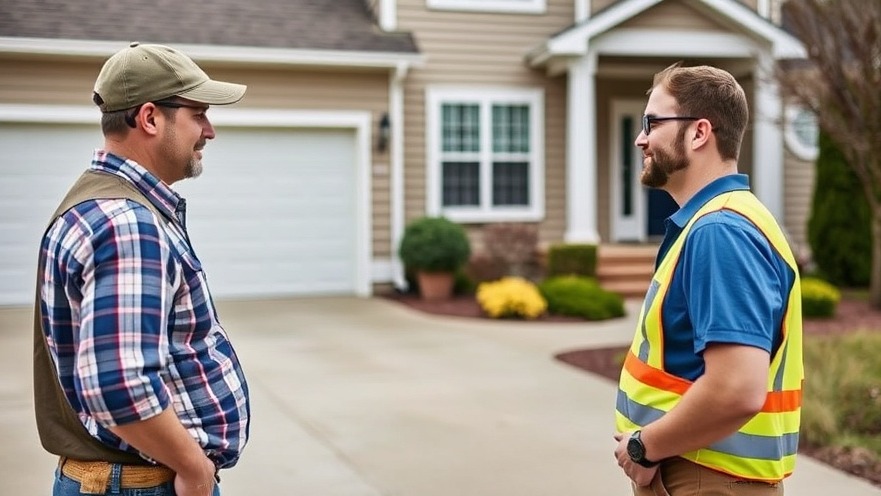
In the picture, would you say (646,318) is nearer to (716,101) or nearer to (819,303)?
(716,101)

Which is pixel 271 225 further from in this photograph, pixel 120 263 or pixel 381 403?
pixel 120 263

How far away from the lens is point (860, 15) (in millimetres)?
9914

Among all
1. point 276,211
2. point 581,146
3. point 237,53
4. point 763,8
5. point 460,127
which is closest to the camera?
point 237,53

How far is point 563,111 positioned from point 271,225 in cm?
455

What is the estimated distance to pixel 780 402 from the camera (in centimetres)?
209

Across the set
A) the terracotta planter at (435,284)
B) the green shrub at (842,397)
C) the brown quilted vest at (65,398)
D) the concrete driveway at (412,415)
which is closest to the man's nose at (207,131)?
the brown quilted vest at (65,398)

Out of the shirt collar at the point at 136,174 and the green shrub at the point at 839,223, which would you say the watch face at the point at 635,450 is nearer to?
the shirt collar at the point at 136,174

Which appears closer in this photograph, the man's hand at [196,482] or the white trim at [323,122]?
the man's hand at [196,482]

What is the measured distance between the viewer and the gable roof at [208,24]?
37.8 ft

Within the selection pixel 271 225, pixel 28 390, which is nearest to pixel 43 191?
pixel 271 225

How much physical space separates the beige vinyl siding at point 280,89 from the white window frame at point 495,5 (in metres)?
1.34

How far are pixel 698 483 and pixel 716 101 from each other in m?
0.86

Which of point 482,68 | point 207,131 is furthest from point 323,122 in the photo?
point 207,131

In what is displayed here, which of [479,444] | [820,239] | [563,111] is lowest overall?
[479,444]
